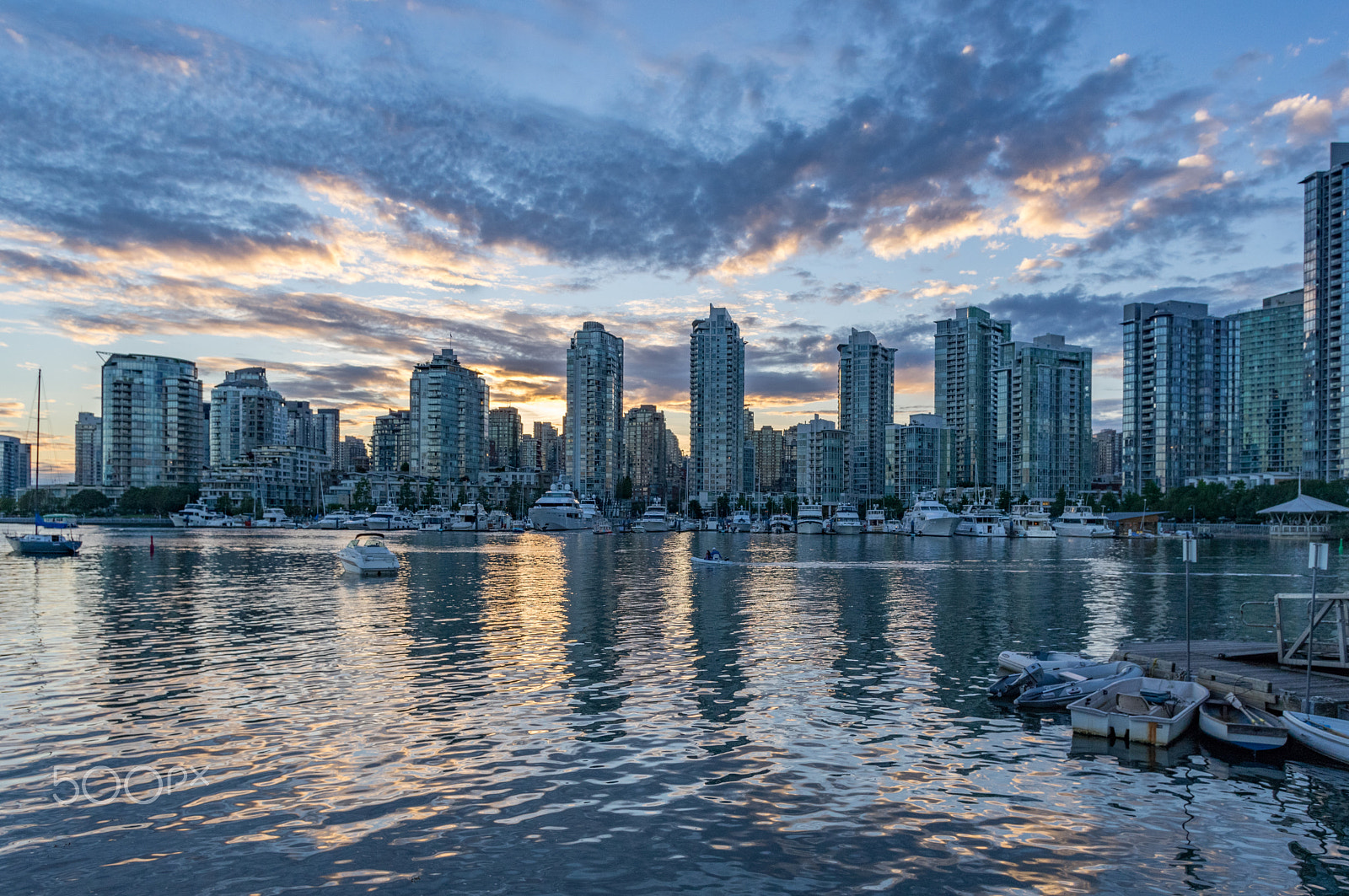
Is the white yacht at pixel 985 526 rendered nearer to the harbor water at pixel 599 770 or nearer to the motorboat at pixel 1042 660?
the harbor water at pixel 599 770

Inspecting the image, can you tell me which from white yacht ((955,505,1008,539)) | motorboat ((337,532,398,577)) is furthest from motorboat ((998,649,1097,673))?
white yacht ((955,505,1008,539))

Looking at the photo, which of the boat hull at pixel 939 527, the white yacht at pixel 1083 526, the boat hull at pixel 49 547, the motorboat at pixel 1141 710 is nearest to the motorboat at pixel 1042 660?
the motorboat at pixel 1141 710

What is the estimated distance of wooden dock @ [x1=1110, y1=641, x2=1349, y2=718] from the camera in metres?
25.1

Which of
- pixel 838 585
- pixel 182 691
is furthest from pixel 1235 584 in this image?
pixel 182 691

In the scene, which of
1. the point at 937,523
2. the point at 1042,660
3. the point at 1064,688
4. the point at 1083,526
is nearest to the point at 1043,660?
the point at 1042,660

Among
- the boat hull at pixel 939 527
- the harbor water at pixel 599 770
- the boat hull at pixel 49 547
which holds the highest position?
the harbor water at pixel 599 770

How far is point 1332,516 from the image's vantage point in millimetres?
172875

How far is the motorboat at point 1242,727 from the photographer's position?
23.3 metres

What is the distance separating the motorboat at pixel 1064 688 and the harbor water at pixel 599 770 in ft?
4.11

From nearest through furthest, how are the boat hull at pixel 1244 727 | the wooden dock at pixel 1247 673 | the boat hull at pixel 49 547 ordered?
the boat hull at pixel 1244 727
the wooden dock at pixel 1247 673
the boat hull at pixel 49 547

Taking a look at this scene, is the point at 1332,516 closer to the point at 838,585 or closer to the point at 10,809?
the point at 838,585

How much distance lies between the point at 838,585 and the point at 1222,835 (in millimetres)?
53804

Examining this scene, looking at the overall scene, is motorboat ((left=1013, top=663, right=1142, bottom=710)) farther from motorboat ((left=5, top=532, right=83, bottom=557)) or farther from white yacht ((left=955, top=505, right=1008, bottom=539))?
white yacht ((left=955, top=505, right=1008, bottom=539))

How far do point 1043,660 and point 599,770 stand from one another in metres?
19.8
